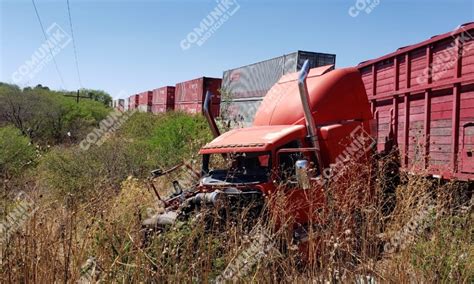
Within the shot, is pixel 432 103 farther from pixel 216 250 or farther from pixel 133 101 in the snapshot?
pixel 133 101

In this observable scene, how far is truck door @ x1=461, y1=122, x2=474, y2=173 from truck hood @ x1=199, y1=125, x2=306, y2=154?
6.80 feet

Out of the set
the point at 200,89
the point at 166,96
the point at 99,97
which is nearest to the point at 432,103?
the point at 200,89

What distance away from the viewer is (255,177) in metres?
4.88

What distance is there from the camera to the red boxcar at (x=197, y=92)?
21964 millimetres

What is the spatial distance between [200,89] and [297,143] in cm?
1777

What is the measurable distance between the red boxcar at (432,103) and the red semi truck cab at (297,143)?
32.1 inches

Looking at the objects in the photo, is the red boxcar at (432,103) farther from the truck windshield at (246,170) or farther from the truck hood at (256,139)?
the truck windshield at (246,170)

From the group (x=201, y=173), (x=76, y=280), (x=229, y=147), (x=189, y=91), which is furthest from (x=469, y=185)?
(x=189, y=91)

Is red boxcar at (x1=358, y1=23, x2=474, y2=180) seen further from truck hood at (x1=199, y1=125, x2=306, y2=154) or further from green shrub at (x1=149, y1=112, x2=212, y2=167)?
green shrub at (x1=149, y1=112, x2=212, y2=167)

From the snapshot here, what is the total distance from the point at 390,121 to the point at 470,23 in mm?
2283

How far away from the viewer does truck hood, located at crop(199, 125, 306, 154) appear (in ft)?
15.9

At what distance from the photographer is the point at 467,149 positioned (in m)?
5.20

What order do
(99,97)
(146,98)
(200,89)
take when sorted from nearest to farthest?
(200,89) < (146,98) < (99,97)

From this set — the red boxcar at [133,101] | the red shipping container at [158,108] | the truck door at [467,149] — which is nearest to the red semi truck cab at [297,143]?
the truck door at [467,149]
